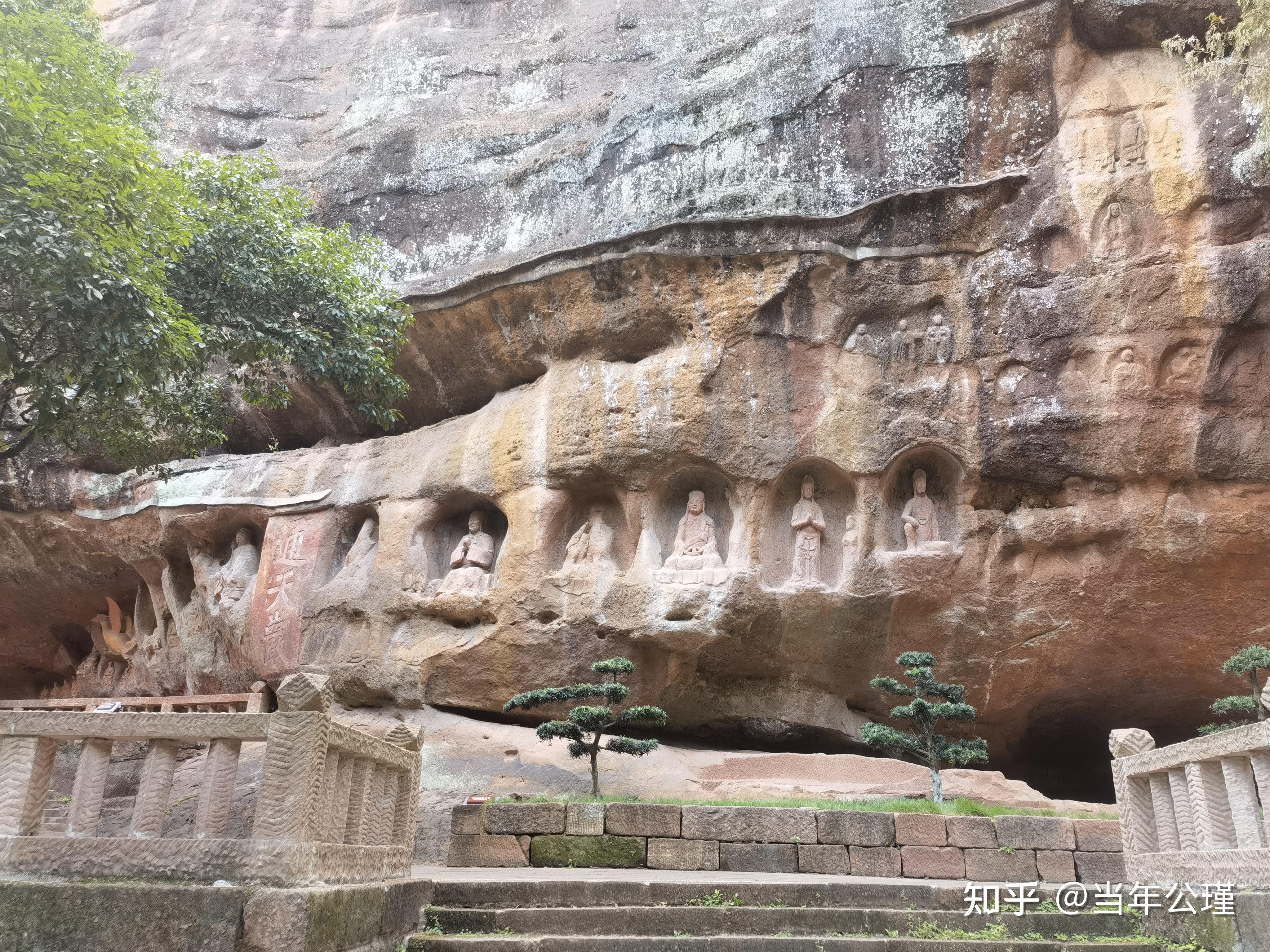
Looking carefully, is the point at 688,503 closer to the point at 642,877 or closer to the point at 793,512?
the point at 793,512

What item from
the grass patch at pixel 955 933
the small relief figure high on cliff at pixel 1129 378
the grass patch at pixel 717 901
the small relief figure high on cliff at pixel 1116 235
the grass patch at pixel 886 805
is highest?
the small relief figure high on cliff at pixel 1116 235

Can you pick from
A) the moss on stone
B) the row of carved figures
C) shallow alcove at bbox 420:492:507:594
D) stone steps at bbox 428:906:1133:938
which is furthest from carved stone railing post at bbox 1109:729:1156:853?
shallow alcove at bbox 420:492:507:594

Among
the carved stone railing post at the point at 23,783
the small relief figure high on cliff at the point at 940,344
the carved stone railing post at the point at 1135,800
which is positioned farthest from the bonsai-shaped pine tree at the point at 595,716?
the carved stone railing post at the point at 23,783

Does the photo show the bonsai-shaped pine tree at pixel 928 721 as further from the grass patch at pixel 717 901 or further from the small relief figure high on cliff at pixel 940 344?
the grass patch at pixel 717 901

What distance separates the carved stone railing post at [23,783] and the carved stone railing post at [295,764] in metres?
1.37

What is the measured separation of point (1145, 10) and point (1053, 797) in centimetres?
1134

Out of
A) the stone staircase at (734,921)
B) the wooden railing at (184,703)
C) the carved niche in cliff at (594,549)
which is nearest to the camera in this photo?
the stone staircase at (734,921)

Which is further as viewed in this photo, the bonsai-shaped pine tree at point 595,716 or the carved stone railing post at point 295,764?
the bonsai-shaped pine tree at point 595,716

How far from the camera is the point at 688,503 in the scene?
44.9ft

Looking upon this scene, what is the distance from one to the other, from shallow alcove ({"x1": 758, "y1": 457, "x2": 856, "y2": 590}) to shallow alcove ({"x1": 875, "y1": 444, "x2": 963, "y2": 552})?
487 millimetres

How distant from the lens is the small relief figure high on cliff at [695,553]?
12734mm

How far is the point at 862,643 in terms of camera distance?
13.0 meters

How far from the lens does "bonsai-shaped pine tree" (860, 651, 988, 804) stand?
10.7 metres

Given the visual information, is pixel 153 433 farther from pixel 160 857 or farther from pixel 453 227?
pixel 160 857
